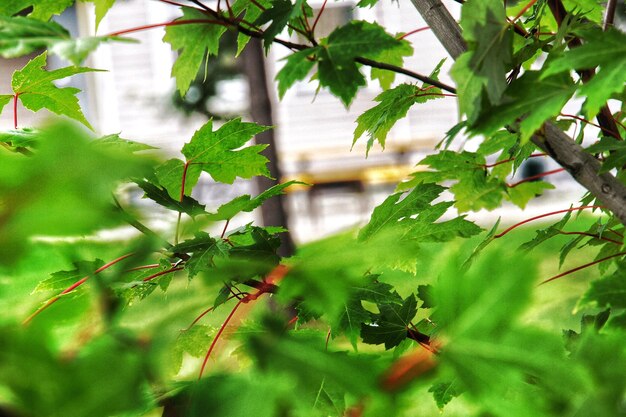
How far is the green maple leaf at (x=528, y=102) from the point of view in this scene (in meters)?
0.56

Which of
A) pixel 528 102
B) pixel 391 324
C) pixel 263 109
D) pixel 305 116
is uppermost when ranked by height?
pixel 528 102

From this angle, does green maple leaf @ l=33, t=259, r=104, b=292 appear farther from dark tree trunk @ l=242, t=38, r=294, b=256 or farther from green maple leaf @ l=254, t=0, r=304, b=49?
dark tree trunk @ l=242, t=38, r=294, b=256

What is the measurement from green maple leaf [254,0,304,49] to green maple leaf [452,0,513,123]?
0.16 meters

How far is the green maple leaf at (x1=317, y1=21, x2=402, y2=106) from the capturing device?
60cm

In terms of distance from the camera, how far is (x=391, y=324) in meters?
0.66

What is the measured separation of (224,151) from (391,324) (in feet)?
0.98

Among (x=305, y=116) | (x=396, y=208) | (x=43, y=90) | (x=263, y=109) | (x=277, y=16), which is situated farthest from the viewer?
(x=305, y=116)

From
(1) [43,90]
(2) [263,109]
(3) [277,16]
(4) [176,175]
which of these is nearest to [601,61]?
(3) [277,16]

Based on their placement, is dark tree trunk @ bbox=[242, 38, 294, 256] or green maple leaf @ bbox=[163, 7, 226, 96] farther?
dark tree trunk @ bbox=[242, 38, 294, 256]

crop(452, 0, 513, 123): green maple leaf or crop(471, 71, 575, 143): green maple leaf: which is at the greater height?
crop(452, 0, 513, 123): green maple leaf

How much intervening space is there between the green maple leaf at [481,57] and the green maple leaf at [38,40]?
29 cm

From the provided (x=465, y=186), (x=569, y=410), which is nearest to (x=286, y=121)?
(x=465, y=186)

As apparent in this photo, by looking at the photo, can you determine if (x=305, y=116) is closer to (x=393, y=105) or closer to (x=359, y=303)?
(x=393, y=105)

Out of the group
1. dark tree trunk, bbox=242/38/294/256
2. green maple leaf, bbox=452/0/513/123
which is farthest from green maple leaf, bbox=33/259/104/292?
dark tree trunk, bbox=242/38/294/256
